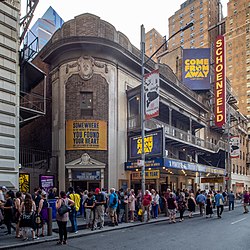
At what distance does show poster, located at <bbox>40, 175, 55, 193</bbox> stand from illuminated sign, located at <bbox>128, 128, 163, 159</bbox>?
5456 mm

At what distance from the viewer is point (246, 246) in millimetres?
10367

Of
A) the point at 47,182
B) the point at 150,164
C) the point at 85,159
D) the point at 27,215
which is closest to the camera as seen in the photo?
the point at 27,215

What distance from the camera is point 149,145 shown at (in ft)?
71.9

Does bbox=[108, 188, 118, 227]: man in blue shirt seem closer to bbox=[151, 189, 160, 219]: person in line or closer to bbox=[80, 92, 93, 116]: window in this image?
bbox=[151, 189, 160, 219]: person in line

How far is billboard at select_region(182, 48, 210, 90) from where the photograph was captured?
3983cm

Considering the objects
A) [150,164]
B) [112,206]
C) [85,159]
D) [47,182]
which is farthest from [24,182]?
[150,164]

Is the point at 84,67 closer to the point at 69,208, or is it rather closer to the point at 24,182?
the point at 24,182

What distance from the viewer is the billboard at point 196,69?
39828mm

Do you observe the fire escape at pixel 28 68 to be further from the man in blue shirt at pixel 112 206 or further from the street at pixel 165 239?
the street at pixel 165 239

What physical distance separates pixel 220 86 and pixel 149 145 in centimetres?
1893

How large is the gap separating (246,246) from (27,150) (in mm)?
15123

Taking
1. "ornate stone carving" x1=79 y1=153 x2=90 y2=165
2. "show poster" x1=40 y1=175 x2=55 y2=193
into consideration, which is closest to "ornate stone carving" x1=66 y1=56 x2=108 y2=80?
"ornate stone carving" x1=79 y1=153 x2=90 y2=165

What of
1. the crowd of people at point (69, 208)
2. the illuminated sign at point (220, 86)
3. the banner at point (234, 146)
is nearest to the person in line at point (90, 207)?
the crowd of people at point (69, 208)

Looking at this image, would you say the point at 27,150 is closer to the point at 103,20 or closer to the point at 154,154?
the point at 154,154
